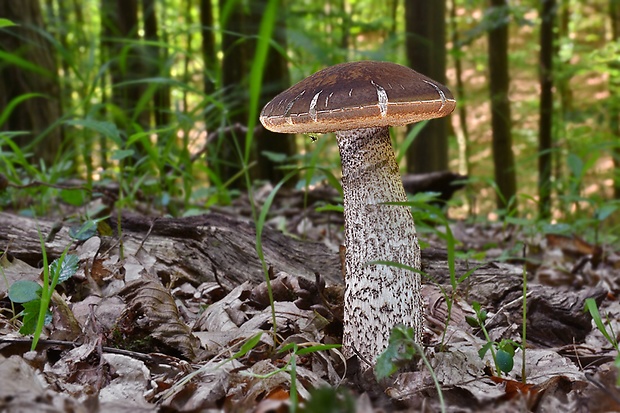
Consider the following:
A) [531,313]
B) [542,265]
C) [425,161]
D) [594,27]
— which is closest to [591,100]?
[594,27]

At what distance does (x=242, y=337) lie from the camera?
2.27 meters

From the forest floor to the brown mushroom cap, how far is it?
2.46 feet

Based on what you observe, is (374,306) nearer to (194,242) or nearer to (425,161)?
(194,242)

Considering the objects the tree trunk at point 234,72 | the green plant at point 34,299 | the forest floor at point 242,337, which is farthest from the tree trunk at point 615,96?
the green plant at point 34,299

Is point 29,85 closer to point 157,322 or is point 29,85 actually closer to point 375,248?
point 157,322

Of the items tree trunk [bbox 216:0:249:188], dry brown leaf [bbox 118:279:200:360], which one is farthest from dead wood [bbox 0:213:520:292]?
tree trunk [bbox 216:0:249:188]

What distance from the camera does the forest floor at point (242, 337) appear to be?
5.80 ft

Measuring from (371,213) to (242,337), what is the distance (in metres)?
0.75

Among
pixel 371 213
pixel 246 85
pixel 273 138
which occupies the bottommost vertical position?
pixel 371 213

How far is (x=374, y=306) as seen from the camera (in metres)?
2.29

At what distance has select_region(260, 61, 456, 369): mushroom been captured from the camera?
211cm

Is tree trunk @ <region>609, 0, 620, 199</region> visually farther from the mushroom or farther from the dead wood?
the mushroom

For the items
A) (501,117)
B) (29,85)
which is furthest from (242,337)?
(501,117)

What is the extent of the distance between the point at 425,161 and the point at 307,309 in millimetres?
4737
